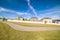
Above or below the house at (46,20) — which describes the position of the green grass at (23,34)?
below

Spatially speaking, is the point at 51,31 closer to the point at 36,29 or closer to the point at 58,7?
the point at 36,29

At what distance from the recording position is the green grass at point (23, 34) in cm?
248

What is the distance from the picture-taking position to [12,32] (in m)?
2.53

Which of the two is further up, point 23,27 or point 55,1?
point 55,1

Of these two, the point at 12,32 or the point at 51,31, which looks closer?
the point at 12,32

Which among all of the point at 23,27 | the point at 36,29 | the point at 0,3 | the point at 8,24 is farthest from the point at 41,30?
the point at 0,3

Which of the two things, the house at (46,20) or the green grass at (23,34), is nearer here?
the green grass at (23,34)

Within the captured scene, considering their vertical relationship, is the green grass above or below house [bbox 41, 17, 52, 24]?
below

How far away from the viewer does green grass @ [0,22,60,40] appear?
2.48 metres

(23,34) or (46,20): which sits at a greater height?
(46,20)

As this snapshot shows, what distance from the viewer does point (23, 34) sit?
8.50 feet

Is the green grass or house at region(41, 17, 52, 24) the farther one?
house at region(41, 17, 52, 24)

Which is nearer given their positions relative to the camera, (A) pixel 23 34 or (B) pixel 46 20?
(A) pixel 23 34

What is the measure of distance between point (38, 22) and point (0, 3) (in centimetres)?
142
